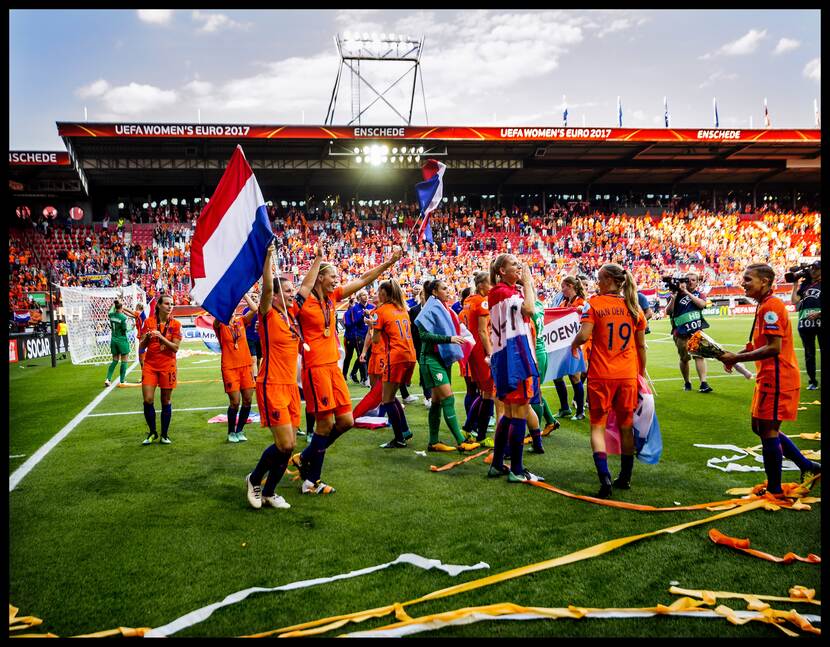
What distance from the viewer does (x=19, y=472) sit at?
22.0 ft

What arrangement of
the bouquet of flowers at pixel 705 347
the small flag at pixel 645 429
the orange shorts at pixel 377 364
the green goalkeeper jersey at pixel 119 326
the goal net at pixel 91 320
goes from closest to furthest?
the bouquet of flowers at pixel 705 347
the small flag at pixel 645 429
the orange shorts at pixel 377 364
the green goalkeeper jersey at pixel 119 326
the goal net at pixel 91 320

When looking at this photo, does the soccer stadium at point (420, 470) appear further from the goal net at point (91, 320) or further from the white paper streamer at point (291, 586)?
the goal net at point (91, 320)

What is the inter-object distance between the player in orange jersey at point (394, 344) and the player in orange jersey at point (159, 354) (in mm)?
2805

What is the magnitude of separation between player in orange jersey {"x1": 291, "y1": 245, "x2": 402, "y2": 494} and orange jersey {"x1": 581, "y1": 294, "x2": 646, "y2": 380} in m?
1.94

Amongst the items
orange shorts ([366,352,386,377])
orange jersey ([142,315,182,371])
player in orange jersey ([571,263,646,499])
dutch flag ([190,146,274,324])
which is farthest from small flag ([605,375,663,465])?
orange jersey ([142,315,182,371])

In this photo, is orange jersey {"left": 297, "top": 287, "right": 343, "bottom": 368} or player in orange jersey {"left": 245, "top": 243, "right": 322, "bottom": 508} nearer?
player in orange jersey {"left": 245, "top": 243, "right": 322, "bottom": 508}

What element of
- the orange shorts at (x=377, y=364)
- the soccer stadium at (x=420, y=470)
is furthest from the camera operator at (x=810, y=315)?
the orange shorts at (x=377, y=364)

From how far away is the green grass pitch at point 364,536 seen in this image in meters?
3.45

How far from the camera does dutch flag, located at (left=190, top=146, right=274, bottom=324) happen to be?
16.7 feet

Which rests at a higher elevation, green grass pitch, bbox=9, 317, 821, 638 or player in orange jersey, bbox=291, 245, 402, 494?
player in orange jersey, bbox=291, 245, 402, 494

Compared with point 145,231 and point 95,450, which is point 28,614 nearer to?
point 95,450

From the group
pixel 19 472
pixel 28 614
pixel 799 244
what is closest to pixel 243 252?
pixel 28 614

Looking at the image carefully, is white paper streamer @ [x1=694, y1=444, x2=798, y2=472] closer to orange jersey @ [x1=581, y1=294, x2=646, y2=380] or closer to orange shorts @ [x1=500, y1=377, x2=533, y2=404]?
orange jersey @ [x1=581, y1=294, x2=646, y2=380]

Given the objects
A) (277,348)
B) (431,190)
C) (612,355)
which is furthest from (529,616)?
(431,190)
